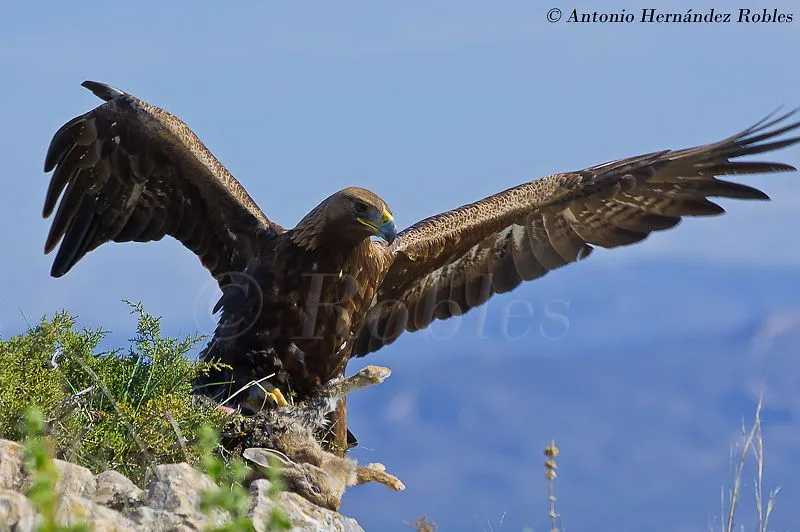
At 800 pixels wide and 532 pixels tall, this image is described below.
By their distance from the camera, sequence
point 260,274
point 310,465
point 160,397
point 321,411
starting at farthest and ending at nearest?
point 260,274
point 321,411
point 160,397
point 310,465

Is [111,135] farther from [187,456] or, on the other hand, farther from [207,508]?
[207,508]

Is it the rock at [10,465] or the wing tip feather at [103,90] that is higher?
the wing tip feather at [103,90]

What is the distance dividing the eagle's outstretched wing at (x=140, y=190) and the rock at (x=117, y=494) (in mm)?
3481

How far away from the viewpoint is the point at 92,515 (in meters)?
4.41

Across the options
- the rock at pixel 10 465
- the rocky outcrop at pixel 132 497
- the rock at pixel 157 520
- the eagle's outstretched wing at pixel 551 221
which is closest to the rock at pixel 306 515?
the rocky outcrop at pixel 132 497

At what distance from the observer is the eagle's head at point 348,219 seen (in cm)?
786

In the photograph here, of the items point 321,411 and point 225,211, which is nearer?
point 321,411

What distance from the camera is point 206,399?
7086mm

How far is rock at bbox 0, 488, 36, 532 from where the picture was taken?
410 centimetres

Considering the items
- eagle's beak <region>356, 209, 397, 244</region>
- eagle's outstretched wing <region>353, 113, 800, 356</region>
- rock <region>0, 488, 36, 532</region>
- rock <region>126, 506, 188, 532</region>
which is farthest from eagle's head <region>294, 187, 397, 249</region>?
rock <region>0, 488, 36, 532</region>

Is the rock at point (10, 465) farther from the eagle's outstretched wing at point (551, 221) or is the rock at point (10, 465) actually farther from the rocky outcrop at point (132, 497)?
the eagle's outstretched wing at point (551, 221)

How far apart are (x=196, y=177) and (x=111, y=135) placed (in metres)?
0.69

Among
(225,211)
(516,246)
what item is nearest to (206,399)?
(225,211)

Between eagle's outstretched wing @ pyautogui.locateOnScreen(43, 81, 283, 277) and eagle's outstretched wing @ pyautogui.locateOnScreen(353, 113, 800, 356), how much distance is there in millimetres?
1367
